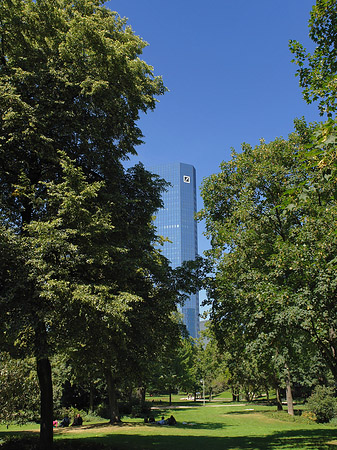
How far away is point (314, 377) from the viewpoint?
41156mm

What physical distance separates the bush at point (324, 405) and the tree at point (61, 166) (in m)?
21.8

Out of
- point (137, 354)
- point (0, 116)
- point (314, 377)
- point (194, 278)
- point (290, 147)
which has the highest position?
point (290, 147)

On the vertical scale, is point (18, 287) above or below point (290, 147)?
below

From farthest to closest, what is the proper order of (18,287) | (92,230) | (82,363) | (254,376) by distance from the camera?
(254,376) < (82,363) < (92,230) < (18,287)

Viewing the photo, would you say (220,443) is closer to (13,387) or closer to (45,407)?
A: (45,407)

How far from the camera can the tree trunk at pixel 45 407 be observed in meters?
11.9

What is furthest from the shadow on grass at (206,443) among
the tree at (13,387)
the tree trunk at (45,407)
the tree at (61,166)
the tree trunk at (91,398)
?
the tree trunk at (91,398)

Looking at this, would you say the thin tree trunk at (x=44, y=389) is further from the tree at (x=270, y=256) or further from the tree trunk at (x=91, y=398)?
the tree trunk at (x=91, y=398)

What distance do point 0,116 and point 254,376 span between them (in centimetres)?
3928

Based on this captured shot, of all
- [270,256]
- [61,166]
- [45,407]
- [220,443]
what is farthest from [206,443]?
[61,166]

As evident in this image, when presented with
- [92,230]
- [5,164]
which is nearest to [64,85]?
[5,164]

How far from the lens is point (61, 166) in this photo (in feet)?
43.7

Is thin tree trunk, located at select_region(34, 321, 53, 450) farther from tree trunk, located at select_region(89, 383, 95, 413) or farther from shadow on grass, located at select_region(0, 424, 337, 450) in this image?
tree trunk, located at select_region(89, 383, 95, 413)

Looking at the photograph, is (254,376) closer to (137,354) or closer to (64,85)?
(137,354)
